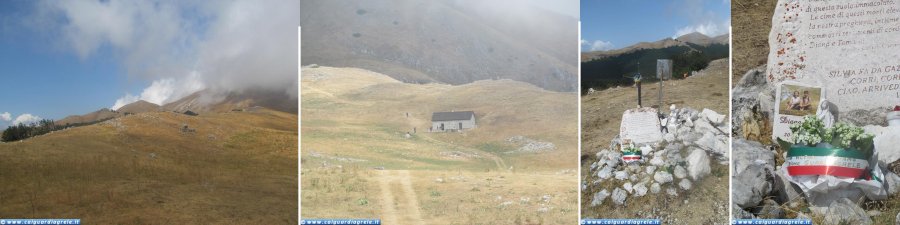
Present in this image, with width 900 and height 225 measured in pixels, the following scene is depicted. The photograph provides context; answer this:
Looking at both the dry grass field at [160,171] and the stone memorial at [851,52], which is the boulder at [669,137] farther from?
the dry grass field at [160,171]

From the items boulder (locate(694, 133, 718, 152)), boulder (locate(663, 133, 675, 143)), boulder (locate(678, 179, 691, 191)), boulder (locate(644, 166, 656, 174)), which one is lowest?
boulder (locate(678, 179, 691, 191))

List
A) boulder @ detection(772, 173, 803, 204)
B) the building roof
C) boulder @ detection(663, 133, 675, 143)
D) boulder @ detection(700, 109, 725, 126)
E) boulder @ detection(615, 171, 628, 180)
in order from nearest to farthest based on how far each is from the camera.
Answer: boulder @ detection(772, 173, 803, 204) < boulder @ detection(615, 171, 628, 180) < boulder @ detection(663, 133, 675, 143) < boulder @ detection(700, 109, 725, 126) < the building roof

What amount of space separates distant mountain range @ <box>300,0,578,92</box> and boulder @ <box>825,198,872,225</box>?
2.97 meters

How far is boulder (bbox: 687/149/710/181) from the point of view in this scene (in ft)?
24.7

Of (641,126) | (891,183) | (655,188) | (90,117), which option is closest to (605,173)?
(655,188)

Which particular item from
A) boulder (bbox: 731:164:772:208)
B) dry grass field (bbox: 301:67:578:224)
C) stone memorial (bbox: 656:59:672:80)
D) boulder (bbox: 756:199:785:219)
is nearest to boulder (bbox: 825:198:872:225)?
boulder (bbox: 756:199:785:219)

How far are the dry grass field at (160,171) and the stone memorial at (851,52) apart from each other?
5.98m

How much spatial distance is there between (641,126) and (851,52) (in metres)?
2.32

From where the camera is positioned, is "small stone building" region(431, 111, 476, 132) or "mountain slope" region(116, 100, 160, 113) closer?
"small stone building" region(431, 111, 476, 132)

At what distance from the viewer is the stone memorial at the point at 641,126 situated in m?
7.75

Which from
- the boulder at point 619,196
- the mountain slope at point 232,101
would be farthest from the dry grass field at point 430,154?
the mountain slope at point 232,101

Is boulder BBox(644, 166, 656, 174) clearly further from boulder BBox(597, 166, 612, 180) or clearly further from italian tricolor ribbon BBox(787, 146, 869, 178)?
italian tricolor ribbon BBox(787, 146, 869, 178)

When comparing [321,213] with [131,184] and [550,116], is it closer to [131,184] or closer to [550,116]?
[131,184]

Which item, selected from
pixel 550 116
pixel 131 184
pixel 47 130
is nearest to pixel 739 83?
pixel 550 116
